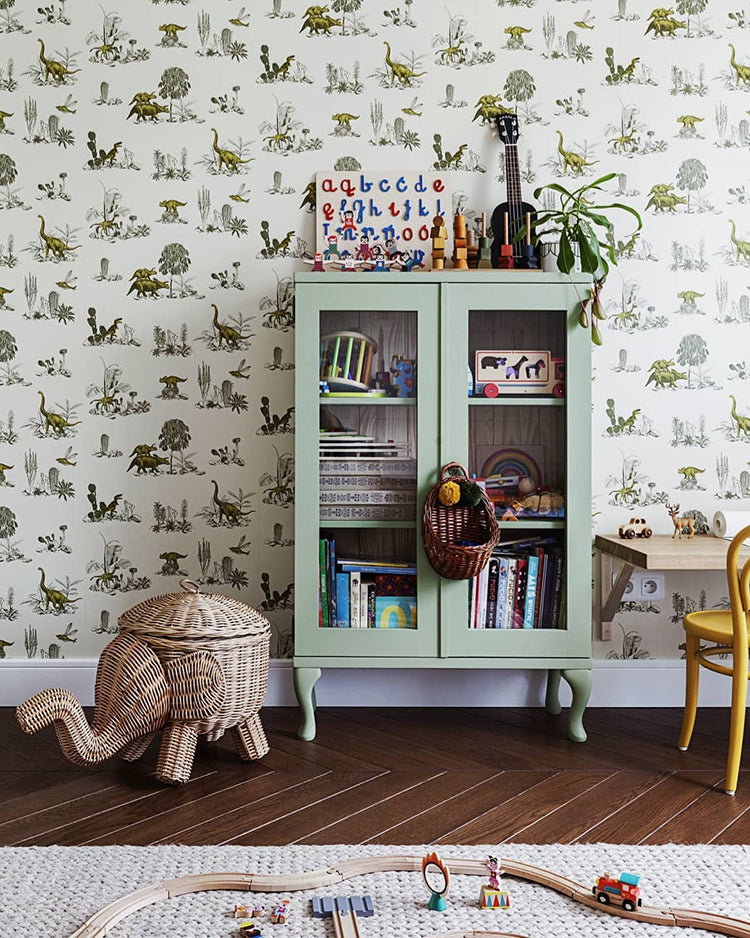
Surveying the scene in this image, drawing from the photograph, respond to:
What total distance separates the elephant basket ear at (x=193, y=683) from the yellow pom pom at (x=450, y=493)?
0.80 meters

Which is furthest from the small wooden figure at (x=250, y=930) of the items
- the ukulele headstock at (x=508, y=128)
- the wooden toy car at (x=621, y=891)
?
the ukulele headstock at (x=508, y=128)

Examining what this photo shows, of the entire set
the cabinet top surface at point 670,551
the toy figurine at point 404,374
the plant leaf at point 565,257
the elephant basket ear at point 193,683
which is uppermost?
the plant leaf at point 565,257

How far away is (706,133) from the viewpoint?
2984mm

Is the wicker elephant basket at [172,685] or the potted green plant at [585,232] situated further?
the potted green plant at [585,232]

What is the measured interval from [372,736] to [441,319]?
1.31 metres

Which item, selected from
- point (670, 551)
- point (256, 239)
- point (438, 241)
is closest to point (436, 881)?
point (670, 551)

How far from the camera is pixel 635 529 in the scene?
2.96m

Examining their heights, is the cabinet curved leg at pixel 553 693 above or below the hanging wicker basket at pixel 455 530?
below

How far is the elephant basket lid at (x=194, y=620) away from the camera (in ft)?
7.72

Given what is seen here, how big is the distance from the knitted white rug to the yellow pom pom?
96cm

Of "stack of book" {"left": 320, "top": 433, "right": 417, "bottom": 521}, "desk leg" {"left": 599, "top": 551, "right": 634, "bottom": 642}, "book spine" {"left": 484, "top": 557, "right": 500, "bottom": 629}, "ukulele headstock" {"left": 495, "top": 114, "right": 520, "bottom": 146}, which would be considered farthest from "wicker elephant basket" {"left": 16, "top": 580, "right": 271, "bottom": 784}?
"ukulele headstock" {"left": 495, "top": 114, "right": 520, "bottom": 146}

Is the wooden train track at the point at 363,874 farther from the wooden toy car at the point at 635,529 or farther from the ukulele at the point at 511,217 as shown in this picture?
the ukulele at the point at 511,217

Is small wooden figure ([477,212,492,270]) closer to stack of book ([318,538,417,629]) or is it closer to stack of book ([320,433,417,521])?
stack of book ([320,433,417,521])

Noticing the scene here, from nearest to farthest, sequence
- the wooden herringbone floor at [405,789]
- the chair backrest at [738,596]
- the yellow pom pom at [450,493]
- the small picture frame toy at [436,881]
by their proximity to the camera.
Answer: the small picture frame toy at [436,881] < the wooden herringbone floor at [405,789] < the chair backrest at [738,596] < the yellow pom pom at [450,493]
